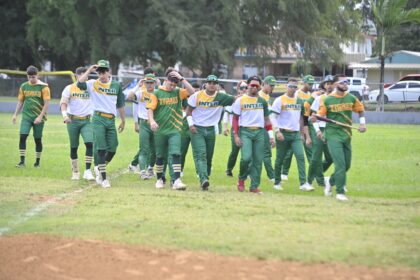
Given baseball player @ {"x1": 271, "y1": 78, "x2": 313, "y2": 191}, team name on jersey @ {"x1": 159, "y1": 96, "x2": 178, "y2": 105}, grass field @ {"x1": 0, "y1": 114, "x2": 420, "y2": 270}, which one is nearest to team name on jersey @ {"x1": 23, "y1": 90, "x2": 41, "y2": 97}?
grass field @ {"x1": 0, "y1": 114, "x2": 420, "y2": 270}

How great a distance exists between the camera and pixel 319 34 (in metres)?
58.5

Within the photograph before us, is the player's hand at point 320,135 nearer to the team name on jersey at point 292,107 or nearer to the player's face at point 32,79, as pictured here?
the team name on jersey at point 292,107

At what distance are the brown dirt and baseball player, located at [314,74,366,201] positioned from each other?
5294mm

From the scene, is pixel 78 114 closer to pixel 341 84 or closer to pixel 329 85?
pixel 329 85

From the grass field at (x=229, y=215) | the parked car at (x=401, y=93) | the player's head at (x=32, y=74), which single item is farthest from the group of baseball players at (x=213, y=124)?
the parked car at (x=401, y=93)

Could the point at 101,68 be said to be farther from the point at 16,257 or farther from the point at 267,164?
the point at 16,257

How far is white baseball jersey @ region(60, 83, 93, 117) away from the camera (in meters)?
16.6

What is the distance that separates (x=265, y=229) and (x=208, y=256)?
5.87 ft

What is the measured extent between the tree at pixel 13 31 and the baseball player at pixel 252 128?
158 feet

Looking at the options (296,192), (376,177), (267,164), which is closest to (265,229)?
(296,192)

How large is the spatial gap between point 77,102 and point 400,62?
59984mm

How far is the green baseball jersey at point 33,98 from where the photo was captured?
61.8ft

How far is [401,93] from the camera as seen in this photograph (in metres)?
45.0

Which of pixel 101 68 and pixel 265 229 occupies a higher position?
pixel 101 68
